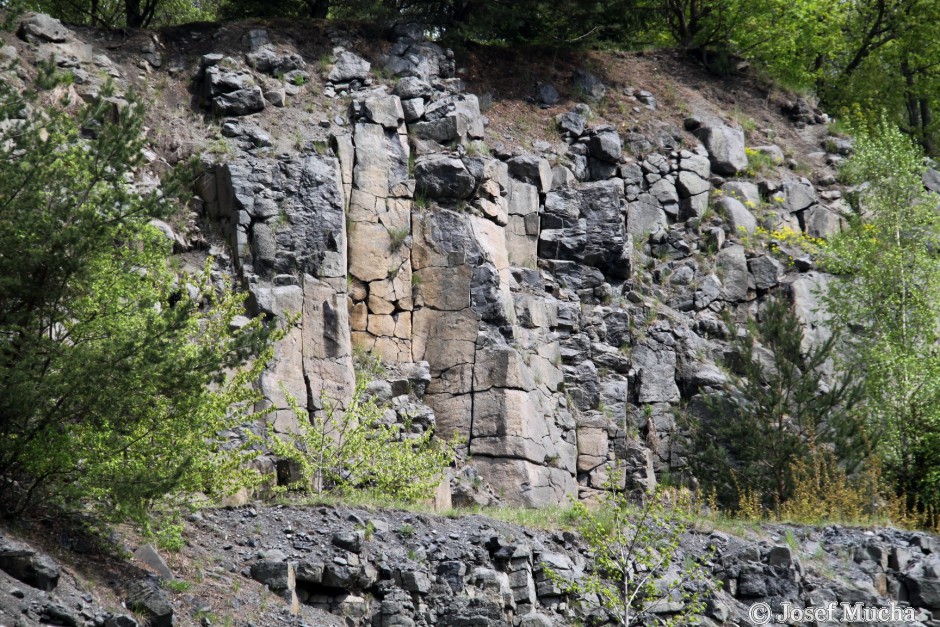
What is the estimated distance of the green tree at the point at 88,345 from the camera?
951 cm

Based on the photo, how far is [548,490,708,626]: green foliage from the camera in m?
11.9

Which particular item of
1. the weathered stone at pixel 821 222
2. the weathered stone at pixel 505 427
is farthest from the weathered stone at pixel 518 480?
the weathered stone at pixel 821 222

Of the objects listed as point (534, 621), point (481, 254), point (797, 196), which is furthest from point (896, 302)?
point (534, 621)

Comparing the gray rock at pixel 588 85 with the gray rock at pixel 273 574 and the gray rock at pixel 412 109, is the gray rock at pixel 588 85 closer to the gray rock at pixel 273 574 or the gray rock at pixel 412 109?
the gray rock at pixel 412 109

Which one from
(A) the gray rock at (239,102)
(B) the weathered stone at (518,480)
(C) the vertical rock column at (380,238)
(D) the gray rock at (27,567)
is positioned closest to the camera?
(D) the gray rock at (27,567)

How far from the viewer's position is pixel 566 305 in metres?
20.7

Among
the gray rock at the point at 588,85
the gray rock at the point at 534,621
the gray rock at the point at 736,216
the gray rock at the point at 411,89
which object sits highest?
the gray rock at the point at 588,85

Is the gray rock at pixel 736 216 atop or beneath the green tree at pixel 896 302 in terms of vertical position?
atop

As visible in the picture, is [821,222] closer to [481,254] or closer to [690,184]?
[690,184]

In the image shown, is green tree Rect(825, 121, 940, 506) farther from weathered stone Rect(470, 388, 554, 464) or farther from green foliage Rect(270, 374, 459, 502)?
green foliage Rect(270, 374, 459, 502)

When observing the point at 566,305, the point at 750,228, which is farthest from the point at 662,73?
the point at 566,305

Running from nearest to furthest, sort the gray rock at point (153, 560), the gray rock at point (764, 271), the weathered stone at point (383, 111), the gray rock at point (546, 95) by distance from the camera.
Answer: the gray rock at point (153, 560), the weathered stone at point (383, 111), the gray rock at point (764, 271), the gray rock at point (546, 95)

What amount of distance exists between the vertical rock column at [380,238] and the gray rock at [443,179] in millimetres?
325

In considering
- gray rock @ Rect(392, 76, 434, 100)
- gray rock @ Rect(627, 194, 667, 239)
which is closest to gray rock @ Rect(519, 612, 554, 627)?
gray rock @ Rect(392, 76, 434, 100)
